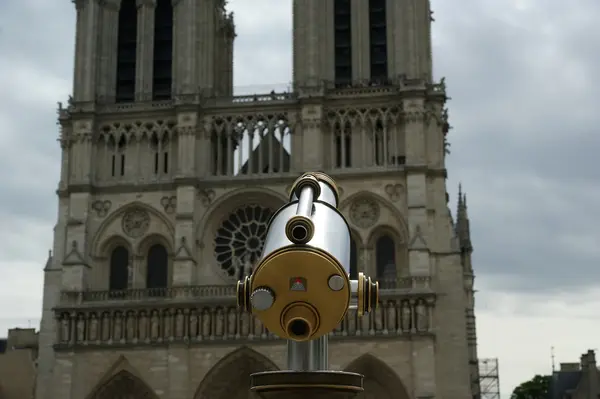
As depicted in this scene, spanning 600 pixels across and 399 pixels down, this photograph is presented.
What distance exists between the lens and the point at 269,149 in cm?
4128

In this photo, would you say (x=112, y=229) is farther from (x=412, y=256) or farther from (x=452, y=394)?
(x=452, y=394)

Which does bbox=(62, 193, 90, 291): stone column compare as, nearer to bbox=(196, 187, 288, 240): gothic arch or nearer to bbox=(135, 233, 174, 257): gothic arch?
bbox=(135, 233, 174, 257): gothic arch

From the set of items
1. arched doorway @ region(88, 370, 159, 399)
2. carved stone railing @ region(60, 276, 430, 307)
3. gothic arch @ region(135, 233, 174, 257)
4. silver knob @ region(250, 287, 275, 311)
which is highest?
gothic arch @ region(135, 233, 174, 257)

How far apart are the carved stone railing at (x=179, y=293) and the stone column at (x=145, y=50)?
866 cm

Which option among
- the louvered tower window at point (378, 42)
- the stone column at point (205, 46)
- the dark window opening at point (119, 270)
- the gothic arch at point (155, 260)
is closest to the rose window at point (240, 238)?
the gothic arch at point (155, 260)

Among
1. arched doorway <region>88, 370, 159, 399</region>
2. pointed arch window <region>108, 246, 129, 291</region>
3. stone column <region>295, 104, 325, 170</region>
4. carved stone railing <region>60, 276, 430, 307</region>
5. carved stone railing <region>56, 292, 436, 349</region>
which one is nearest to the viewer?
carved stone railing <region>56, 292, 436, 349</region>

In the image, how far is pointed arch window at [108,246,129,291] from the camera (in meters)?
41.7

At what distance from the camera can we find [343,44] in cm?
4225

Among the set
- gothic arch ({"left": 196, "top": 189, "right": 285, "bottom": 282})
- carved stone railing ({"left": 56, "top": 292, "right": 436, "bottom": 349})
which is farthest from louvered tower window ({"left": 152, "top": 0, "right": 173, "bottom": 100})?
carved stone railing ({"left": 56, "top": 292, "right": 436, "bottom": 349})

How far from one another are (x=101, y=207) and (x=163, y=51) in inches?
308

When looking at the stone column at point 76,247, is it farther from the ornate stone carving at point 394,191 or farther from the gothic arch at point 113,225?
the ornate stone carving at point 394,191

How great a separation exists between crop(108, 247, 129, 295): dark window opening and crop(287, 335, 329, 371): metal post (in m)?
36.6

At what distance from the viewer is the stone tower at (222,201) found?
38281 millimetres

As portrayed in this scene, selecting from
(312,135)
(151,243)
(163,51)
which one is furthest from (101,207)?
(312,135)
